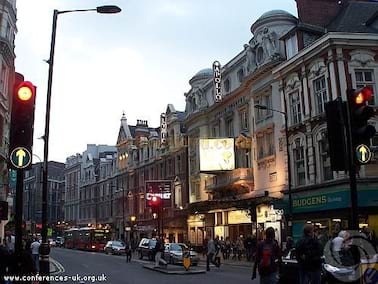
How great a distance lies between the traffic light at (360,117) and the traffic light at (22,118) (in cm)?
520

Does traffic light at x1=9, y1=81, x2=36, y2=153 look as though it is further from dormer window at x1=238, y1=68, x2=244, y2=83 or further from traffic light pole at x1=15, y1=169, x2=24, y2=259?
dormer window at x1=238, y1=68, x2=244, y2=83

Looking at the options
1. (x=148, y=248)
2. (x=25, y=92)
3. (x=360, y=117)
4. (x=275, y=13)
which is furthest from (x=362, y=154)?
(x=148, y=248)

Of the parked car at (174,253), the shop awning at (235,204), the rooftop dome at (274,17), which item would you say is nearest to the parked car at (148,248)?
the parked car at (174,253)

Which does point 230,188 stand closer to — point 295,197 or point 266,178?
point 266,178

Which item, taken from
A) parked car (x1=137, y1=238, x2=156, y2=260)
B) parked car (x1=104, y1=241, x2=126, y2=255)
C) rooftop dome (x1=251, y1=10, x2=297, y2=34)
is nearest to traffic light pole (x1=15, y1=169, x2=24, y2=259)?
parked car (x1=137, y1=238, x2=156, y2=260)

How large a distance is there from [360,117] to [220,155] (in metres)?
34.2

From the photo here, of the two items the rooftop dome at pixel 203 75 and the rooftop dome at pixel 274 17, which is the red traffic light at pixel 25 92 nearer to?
the rooftop dome at pixel 274 17

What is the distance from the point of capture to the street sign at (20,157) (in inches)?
323

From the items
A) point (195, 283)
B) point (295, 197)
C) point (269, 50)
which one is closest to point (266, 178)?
point (295, 197)

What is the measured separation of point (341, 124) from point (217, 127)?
39.3m

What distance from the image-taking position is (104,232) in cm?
6106

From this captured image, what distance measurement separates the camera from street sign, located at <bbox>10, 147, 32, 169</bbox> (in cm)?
820

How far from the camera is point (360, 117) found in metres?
8.04

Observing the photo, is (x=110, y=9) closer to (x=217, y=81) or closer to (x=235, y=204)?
(x=235, y=204)
